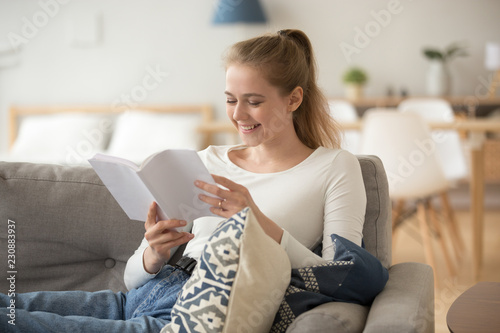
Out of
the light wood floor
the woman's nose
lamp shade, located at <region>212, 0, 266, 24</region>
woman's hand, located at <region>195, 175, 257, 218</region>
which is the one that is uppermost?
lamp shade, located at <region>212, 0, 266, 24</region>

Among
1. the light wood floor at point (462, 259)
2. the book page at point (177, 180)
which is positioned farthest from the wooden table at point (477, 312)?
the light wood floor at point (462, 259)

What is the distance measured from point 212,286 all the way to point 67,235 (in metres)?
0.70

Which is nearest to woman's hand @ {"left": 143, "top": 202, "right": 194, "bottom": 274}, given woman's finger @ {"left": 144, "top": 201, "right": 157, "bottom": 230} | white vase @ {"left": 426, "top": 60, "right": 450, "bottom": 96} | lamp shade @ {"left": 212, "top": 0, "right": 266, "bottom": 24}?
woman's finger @ {"left": 144, "top": 201, "right": 157, "bottom": 230}

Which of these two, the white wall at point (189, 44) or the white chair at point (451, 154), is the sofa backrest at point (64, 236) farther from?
the white wall at point (189, 44)

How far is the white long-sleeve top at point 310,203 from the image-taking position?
4.89ft

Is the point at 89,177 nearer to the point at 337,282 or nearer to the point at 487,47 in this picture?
the point at 337,282

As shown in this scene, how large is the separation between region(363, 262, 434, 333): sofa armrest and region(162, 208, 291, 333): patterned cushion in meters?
0.19

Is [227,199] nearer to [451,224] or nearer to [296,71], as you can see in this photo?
[296,71]

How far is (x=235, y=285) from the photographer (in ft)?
3.83

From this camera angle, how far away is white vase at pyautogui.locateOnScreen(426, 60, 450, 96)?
188 inches

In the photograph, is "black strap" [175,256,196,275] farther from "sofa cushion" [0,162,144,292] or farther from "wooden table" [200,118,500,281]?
"wooden table" [200,118,500,281]

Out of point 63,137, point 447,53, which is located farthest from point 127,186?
point 447,53

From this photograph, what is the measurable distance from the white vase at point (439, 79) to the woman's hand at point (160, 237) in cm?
376

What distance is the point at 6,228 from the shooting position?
5.71ft
